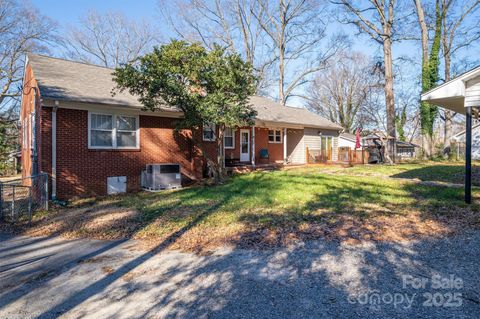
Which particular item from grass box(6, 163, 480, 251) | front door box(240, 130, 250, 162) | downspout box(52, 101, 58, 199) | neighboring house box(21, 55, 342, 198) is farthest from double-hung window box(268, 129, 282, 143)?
downspout box(52, 101, 58, 199)

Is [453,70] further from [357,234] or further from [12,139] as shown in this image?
[12,139]

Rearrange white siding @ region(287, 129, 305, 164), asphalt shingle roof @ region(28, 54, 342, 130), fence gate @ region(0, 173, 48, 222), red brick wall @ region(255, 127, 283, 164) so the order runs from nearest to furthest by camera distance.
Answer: fence gate @ region(0, 173, 48, 222) < asphalt shingle roof @ region(28, 54, 342, 130) < red brick wall @ region(255, 127, 283, 164) < white siding @ region(287, 129, 305, 164)

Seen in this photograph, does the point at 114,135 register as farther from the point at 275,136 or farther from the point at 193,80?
the point at 275,136

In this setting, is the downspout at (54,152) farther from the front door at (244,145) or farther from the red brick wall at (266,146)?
the red brick wall at (266,146)

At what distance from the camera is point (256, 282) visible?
3582mm

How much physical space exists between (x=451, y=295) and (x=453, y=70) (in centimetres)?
3270

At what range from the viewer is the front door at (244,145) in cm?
1703

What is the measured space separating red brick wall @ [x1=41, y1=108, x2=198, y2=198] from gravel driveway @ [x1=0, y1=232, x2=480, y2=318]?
213 inches

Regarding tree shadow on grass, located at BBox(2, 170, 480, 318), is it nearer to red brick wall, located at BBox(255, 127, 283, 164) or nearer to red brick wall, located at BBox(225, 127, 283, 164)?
red brick wall, located at BBox(225, 127, 283, 164)

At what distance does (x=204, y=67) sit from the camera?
10.1 meters

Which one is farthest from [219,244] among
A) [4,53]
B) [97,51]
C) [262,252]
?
[97,51]

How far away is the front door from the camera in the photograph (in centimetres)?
1703

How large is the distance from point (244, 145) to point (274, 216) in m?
11.1

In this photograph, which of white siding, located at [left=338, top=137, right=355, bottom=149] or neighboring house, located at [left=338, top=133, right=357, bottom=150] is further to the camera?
white siding, located at [left=338, top=137, right=355, bottom=149]
